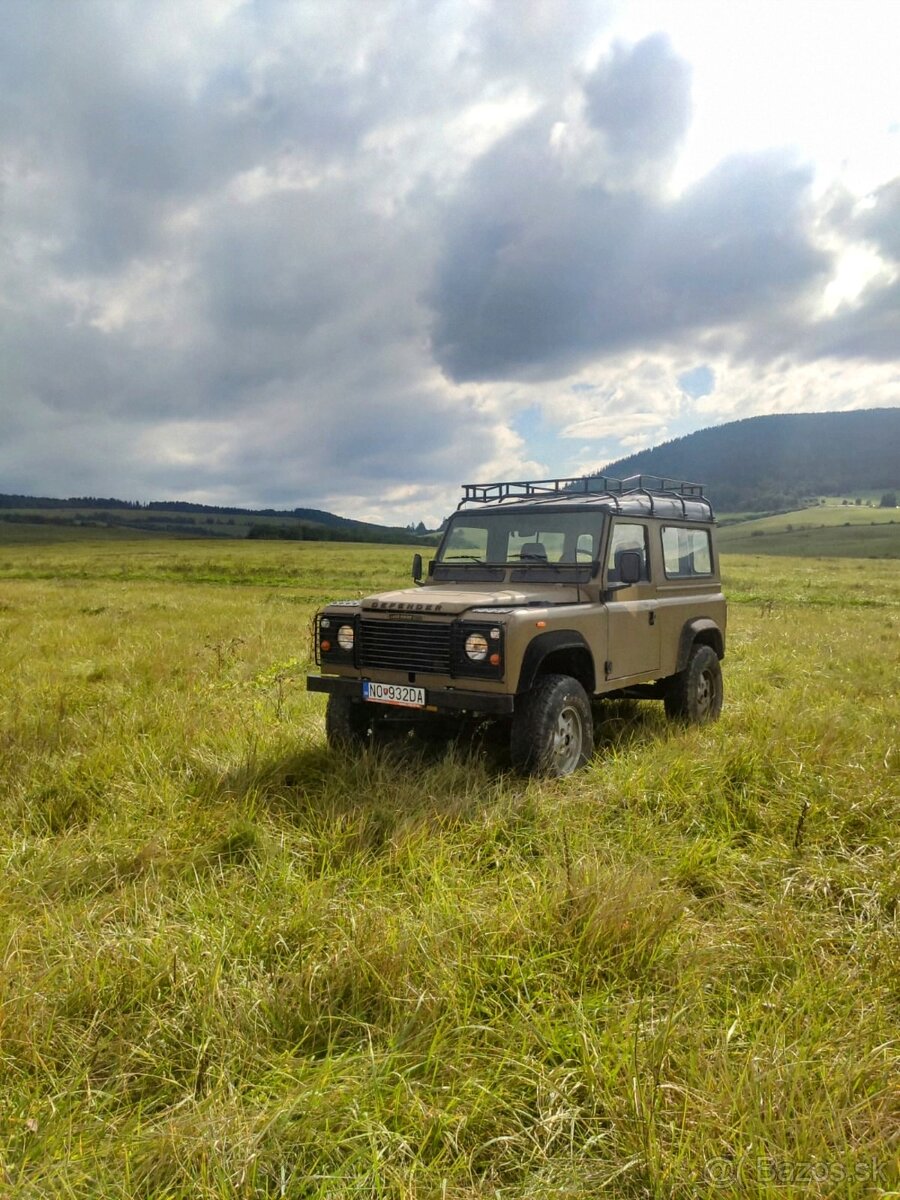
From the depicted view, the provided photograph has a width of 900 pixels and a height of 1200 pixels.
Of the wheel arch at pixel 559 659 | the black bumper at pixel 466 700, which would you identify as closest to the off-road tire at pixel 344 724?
the black bumper at pixel 466 700

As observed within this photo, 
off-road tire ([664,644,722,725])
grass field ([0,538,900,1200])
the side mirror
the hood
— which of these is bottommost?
grass field ([0,538,900,1200])

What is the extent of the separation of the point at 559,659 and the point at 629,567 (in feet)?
3.26

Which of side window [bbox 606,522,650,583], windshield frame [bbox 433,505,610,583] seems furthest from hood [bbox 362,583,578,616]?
side window [bbox 606,522,650,583]

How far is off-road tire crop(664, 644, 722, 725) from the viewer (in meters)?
7.25

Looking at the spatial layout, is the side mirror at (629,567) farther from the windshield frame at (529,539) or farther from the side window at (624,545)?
the windshield frame at (529,539)

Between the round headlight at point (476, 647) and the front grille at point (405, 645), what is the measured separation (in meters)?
0.21

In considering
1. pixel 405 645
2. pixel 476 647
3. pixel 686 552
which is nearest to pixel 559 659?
pixel 476 647

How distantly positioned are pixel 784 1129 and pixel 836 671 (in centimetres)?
991

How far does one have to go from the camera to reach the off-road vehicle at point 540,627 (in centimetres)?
518

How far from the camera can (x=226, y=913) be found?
138 inches

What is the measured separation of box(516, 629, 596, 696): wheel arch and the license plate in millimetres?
747

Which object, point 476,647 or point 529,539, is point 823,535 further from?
point 476,647

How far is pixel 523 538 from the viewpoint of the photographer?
260 inches

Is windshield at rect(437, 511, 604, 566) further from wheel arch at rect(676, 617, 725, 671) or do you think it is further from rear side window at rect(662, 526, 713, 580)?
wheel arch at rect(676, 617, 725, 671)
